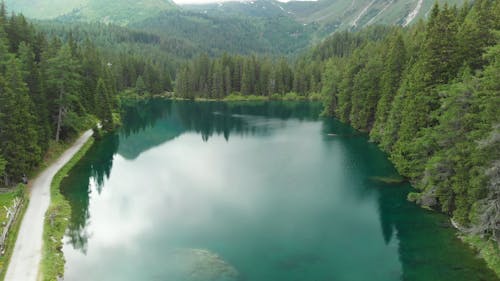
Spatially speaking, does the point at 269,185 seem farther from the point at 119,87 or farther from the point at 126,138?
the point at 119,87

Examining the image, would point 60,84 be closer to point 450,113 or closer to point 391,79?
point 391,79

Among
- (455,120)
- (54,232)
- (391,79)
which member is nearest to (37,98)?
(54,232)

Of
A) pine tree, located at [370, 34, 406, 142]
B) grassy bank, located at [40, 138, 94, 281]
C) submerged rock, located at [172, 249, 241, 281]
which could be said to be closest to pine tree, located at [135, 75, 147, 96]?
pine tree, located at [370, 34, 406, 142]

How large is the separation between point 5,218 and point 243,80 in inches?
5494

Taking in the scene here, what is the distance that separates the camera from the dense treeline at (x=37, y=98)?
43.2 meters

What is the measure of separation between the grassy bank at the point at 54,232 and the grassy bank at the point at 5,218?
6.94 feet

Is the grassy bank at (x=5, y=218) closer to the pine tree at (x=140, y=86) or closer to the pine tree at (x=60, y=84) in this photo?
the pine tree at (x=60, y=84)

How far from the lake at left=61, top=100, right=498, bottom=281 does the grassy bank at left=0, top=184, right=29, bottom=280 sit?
4.00 metres

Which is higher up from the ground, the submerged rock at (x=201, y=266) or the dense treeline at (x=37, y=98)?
the dense treeline at (x=37, y=98)

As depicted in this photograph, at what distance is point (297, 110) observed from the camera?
13250 centimetres

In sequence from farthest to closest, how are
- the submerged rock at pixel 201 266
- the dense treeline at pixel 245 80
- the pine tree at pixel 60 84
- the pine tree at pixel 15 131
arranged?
the dense treeline at pixel 245 80 < the pine tree at pixel 60 84 < the pine tree at pixel 15 131 < the submerged rock at pixel 201 266

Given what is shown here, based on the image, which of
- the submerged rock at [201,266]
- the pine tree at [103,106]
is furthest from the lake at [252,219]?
the pine tree at [103,106]

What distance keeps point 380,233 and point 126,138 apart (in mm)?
59290

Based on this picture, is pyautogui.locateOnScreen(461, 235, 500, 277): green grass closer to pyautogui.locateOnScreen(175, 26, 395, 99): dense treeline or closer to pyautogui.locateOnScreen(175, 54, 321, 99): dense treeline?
pyautogui.locateOnScreen(175, 26, 395, 99): dense treeline
